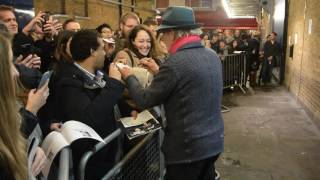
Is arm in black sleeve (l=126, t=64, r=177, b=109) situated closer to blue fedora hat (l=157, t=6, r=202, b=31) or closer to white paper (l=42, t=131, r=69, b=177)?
blue fedora hat (l=157, t=6, r=202, b=31)

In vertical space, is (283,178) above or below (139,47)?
below

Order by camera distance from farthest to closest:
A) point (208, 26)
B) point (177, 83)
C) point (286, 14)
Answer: point (208, 26)
point (286, 14)
point (177, 83)

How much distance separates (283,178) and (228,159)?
2.79ft

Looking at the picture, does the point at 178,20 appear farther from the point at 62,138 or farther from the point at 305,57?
the point at 305,57

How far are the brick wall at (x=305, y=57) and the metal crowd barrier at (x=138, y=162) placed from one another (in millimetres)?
4385

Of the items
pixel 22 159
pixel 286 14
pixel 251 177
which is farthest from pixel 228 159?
pixel 286 14

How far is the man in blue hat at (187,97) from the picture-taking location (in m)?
2.26

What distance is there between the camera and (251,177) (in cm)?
436

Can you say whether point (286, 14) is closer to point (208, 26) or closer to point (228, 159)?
point (228, 159)


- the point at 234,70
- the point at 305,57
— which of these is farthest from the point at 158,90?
the point at 234,70

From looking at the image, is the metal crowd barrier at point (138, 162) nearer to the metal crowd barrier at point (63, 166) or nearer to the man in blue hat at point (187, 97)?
the metal crowd barrier at point (63, 166)

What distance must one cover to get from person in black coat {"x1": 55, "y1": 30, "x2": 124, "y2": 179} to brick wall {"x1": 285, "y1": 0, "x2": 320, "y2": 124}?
5057 millimetres

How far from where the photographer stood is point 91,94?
246 centimetres

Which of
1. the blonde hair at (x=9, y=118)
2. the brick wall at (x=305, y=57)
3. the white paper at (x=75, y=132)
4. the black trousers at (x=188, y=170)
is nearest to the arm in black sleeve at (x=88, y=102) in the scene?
the white paper at (x=75, y=132)
